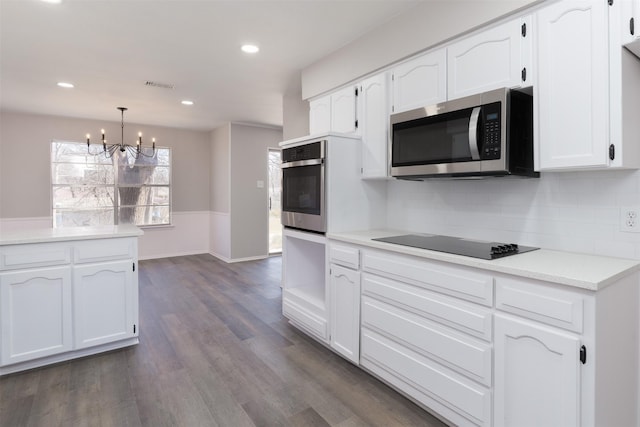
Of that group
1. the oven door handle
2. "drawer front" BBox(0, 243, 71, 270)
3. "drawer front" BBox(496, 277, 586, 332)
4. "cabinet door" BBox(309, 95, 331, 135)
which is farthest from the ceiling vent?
"drawer front" BBox(496, 277, 586, 332)

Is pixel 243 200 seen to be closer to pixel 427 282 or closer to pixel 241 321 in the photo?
pixel 241 321

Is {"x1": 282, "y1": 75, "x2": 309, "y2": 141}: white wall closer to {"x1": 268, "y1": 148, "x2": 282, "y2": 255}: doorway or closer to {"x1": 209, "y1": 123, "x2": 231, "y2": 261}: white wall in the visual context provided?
{"x1": 209, "y1": 123, "x2": 231, "y2": 261}: white wall

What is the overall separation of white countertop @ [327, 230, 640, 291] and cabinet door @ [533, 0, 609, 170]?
1.50 ft

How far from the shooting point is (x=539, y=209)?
80.4 inches

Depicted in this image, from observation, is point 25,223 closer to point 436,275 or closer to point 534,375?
point 436,275

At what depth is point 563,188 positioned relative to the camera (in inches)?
76.4

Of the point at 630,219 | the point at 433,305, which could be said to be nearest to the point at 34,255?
the point at 433,305

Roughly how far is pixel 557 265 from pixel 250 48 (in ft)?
8.99

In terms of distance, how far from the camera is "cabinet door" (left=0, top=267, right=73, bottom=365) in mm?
2338

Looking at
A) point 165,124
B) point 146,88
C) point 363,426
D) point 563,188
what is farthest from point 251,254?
point 563,188

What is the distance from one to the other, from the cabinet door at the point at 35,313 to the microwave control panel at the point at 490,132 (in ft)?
9.39

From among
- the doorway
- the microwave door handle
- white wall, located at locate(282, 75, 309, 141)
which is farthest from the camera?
the doorway

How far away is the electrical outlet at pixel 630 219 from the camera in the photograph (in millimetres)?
1693

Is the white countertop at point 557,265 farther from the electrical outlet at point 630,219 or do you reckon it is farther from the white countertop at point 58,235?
the white countertop at point 58,235
